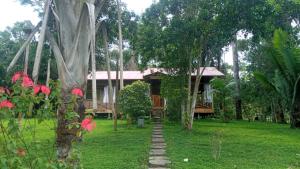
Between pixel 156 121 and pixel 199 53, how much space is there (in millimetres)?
7757

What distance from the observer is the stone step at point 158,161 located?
25.7 ft

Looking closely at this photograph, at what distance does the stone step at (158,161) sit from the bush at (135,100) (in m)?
10.8

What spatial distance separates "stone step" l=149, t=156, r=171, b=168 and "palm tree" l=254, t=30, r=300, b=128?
9.91m

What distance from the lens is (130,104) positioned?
64.8 ft

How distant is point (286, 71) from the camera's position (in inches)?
709

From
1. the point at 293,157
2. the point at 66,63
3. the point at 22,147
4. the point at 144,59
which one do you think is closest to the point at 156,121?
the point at 144,59

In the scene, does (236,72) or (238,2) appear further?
(236,72)

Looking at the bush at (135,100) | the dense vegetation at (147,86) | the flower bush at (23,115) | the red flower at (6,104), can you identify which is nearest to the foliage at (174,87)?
the dense vegetation at (147,86)

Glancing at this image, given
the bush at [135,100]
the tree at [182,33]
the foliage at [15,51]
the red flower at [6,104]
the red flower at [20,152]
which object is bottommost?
the red flower at [20,152]

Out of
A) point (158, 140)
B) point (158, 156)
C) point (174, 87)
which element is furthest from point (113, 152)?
point (174, 87)

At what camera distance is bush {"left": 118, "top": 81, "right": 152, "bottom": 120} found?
64.4 feet

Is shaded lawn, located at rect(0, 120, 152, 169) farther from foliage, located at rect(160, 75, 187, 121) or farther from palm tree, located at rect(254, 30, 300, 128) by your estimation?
palm tree, located at rect(254, 30, 300, 128)

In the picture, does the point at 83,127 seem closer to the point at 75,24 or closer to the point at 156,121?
the point at 75,24

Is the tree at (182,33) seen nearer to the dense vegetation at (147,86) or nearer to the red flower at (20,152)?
the dense vegetation at (147,86)
